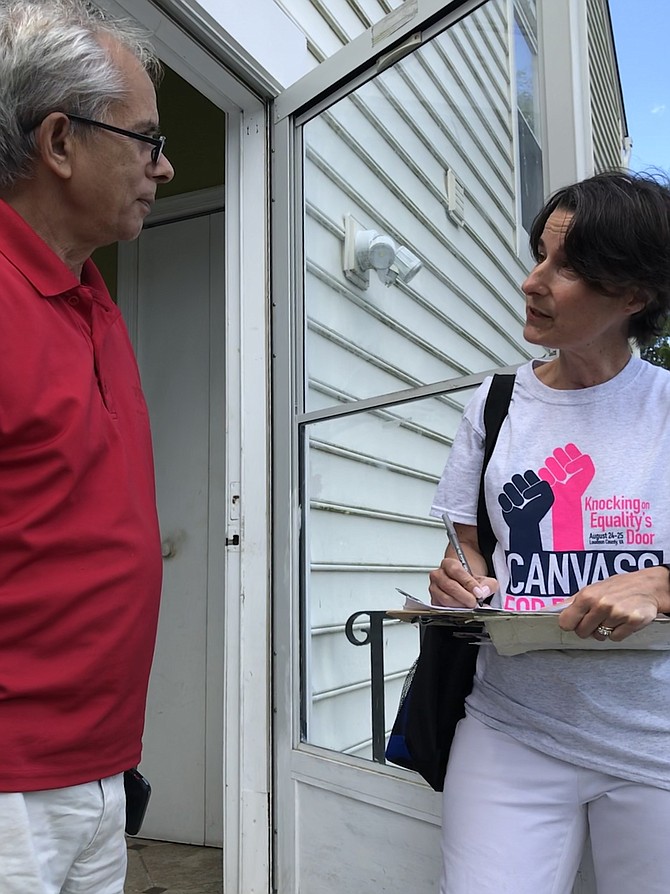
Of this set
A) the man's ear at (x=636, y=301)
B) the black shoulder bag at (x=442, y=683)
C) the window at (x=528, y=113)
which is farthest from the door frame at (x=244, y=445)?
the man's ear at (x=636, y=301)

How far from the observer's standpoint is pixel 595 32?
1.62 metres

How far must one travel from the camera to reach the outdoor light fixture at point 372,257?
2156mm

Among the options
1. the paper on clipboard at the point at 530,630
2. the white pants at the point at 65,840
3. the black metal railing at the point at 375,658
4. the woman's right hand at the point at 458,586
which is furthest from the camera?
the black metal railing at the point at 375,658

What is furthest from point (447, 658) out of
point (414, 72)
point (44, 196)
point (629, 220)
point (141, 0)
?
point (141, 0)

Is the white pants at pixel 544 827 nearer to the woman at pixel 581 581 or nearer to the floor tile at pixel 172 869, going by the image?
the woman at pixel 581 581

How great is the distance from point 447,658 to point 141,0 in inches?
63.7

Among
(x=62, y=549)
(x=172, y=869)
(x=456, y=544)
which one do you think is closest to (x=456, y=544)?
(x=456, y=544)

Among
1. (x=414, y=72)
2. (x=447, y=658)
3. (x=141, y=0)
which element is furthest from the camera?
(x=414, y=72)

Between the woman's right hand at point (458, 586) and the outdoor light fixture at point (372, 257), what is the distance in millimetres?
1121

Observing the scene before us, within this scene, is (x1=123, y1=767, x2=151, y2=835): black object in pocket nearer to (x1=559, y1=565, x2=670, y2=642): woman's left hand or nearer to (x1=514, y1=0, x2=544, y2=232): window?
(x1=559, y1=565, x2=670, y2=642): woman's left hand

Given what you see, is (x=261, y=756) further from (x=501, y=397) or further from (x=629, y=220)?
(x=629, y=220)

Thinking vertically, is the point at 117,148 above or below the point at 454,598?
above

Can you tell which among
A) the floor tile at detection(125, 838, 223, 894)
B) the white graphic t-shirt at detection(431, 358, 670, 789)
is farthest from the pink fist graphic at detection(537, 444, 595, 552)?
the floor tile at detection(125, 838, 223, 894)

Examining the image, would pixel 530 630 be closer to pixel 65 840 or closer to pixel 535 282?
pixel 535 282
